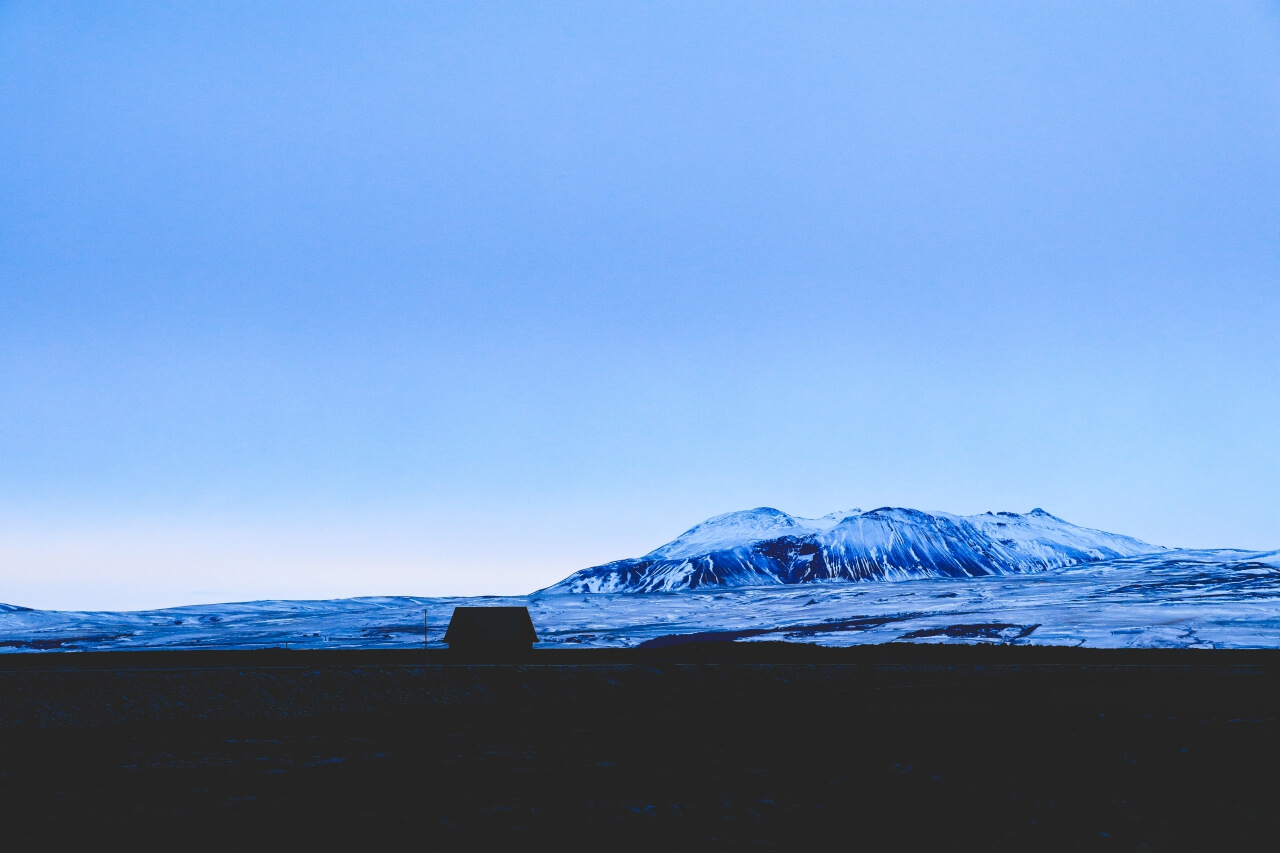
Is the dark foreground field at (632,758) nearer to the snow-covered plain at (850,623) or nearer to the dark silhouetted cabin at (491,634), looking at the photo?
the dark silhouetted cabin at (491,634)

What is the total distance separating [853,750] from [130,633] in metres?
151

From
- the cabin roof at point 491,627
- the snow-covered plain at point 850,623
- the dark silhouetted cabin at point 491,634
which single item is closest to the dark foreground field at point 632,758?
the dark silhouetted cabin at point 491,634

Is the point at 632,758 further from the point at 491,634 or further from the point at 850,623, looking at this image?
the point at 850,623

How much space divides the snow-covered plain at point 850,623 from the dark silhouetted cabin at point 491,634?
159 feet

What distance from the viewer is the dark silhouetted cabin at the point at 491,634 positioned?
48531mm

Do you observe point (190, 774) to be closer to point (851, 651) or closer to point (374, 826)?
point (374, 826)

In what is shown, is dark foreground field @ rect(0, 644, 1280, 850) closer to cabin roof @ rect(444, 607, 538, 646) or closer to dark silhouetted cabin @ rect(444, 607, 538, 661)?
dark silhouetted cabin @ rect(444, 607, 538, 661)

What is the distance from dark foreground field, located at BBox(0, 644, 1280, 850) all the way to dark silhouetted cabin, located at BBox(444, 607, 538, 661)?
8.46 meters

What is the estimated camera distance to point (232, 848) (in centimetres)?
1639

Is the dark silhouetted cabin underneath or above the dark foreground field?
above

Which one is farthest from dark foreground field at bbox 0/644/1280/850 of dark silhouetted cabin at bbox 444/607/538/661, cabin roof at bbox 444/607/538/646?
cabin roof at bbox 444/607/538/646

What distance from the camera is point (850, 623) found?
141m

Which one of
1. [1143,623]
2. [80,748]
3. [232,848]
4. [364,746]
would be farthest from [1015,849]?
[1143,623]

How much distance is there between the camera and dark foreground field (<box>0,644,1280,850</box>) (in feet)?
57.7
